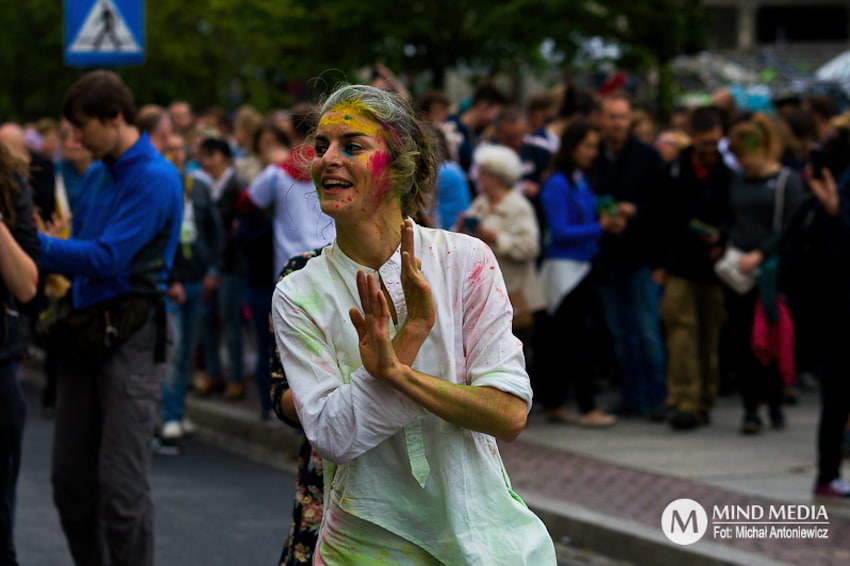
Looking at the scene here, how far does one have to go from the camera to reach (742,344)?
10672 mm

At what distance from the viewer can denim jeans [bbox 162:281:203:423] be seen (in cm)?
1085

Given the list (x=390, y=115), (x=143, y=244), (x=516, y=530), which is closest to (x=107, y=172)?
(x=143, y=244)

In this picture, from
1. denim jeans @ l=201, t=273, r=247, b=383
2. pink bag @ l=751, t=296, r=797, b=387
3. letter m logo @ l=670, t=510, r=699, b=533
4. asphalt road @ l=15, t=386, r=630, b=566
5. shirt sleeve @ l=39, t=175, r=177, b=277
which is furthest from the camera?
denim jeans @ l=201, t=273, r=247, b=383

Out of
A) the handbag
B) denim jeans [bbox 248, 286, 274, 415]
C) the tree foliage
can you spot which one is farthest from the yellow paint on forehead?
the tree foliage

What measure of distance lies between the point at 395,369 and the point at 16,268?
2.34 metres

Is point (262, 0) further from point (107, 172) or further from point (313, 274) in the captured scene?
point (313, 274)

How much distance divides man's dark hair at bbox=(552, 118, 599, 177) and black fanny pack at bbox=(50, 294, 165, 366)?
550 centimetres

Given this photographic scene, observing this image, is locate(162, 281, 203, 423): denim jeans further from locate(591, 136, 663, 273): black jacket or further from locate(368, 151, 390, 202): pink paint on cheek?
locate(368, 151, 390, 202): pink paint on cheek

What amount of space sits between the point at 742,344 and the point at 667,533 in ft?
12.3

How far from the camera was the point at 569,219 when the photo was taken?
35.3ft

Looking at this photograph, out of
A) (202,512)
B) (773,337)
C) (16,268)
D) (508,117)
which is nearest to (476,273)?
(16,268)

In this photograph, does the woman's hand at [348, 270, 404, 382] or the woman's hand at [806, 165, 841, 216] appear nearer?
the woman's hand at [348, 270, 404, 382]

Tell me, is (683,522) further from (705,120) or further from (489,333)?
(489,333)

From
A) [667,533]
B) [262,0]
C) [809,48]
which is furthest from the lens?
[809,48]
